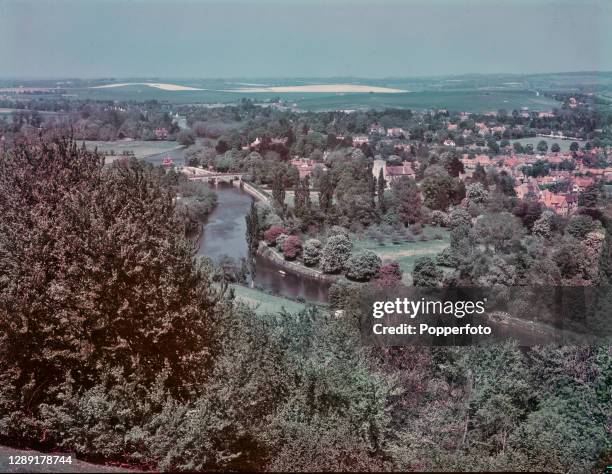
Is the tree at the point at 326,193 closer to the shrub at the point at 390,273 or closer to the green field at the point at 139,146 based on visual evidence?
the shrub at the point at 390,273

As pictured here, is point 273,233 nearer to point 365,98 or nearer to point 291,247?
point 291,247

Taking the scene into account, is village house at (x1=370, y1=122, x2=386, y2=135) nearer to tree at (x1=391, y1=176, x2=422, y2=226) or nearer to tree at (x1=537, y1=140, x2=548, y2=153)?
tree at (x1=391, y1=176, x2=422, y2=226)

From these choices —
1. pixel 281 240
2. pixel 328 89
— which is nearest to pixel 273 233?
pixel 281 240

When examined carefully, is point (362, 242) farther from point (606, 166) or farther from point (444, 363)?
point (444, 363)

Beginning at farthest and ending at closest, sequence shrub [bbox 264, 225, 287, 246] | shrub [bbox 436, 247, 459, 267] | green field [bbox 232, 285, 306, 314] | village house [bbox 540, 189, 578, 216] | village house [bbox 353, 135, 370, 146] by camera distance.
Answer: village house [bbox 353, 135, 370, 146]
shrub [bbox 264, 225, 287, 246]
village house [bbox 540, 189, 578, 216]
shrub [bbox 436, 247, 459, 267]
green field [bbox 232, 285, 306, 314]

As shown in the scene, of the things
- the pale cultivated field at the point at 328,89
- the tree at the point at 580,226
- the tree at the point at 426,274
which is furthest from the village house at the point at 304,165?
the tree at the point at 580,226

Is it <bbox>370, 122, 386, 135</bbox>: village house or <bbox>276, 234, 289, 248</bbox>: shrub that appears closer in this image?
<bbox>276, 234, 289, 248</bbox>: shrub

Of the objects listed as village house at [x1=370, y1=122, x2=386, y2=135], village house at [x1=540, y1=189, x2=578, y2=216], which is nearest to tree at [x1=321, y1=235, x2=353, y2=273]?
village house at [x1=540, y1=189, x2=578, y2=216]
